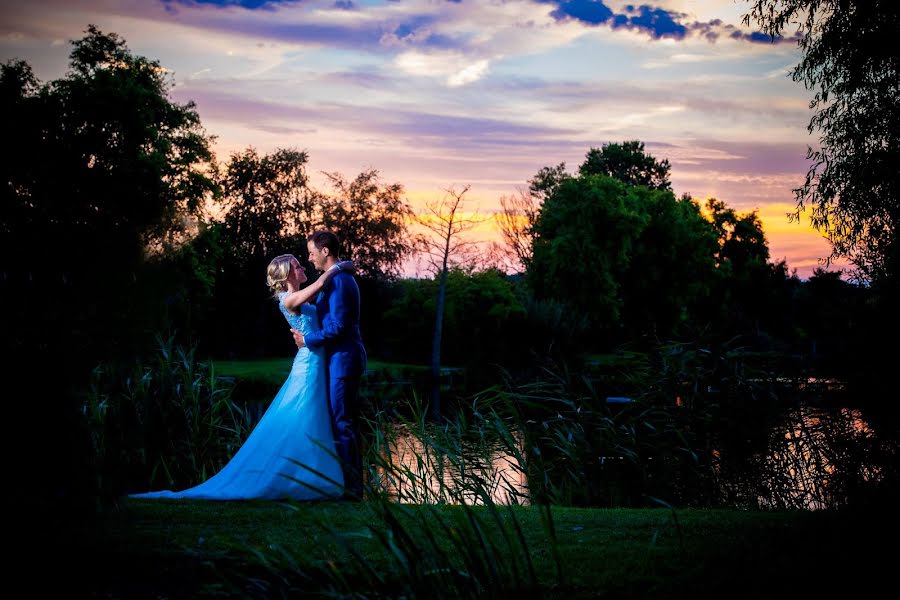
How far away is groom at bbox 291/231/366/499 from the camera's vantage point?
300 inches

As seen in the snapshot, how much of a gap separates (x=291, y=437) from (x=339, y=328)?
3.37ft

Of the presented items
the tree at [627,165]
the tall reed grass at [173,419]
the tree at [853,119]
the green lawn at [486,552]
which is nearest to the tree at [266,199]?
the tree at [627,165]

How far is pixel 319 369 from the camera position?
788cm

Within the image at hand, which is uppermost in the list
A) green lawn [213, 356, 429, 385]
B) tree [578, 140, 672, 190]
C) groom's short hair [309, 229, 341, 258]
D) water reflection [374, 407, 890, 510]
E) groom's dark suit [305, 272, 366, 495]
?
tree [578, 140, 672, 190]

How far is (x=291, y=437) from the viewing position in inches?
300

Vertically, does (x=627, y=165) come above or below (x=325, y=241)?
above

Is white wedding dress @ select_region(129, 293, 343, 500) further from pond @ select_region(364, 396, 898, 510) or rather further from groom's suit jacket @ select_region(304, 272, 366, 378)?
pond @ select_region(364, 396, 898, 510)

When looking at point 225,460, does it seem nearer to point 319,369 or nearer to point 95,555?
point 319,369

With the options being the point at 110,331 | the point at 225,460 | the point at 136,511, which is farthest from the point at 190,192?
the point at 110,331

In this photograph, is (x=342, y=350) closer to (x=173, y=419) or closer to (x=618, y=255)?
(x=173, y=419)

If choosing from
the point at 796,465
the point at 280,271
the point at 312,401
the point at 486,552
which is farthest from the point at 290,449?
the point at 486,552

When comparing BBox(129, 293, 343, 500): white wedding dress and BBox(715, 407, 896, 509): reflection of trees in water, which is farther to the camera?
BBox(715, 407, 896, 509): reflection of trees in water

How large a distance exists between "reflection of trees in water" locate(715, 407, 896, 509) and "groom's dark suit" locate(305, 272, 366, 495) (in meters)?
3.34

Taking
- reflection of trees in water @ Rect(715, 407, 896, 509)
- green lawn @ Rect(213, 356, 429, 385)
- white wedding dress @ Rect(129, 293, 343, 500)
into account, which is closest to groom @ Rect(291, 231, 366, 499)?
white wedding dress @ Rect(129, 293, 343, 500)
